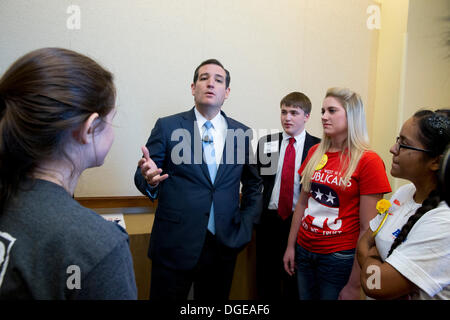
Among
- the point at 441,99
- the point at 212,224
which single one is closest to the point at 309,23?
the point at 441,99

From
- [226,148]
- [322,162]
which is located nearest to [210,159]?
[226,148]

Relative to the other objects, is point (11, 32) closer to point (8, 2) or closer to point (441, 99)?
point (8, 2)

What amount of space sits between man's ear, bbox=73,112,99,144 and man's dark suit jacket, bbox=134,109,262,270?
90cm

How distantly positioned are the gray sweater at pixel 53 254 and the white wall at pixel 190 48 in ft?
6.42

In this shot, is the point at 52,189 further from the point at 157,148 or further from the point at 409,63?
the point at 409,63

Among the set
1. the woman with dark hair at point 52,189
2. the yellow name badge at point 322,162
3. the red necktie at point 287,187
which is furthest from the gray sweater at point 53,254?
the red necktie at point 287,187

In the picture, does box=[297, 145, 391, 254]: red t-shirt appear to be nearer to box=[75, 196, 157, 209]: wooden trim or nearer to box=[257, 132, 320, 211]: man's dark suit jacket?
box=[257, 132, 320, 211]: man's dark suit jacket

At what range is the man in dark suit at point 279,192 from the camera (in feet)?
7.45

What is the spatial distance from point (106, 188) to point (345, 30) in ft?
9.93

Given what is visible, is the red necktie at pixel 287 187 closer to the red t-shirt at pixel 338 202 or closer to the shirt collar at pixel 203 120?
the red t-shirt at pixel 338 202

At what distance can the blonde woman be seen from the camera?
1639 mm

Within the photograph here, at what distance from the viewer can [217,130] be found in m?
1.91

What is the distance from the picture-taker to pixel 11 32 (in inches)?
87.2

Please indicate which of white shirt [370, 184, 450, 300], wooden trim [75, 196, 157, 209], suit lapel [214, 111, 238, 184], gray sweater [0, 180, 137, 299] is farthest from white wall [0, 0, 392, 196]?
white shirt [370, 184, 450, 300]
